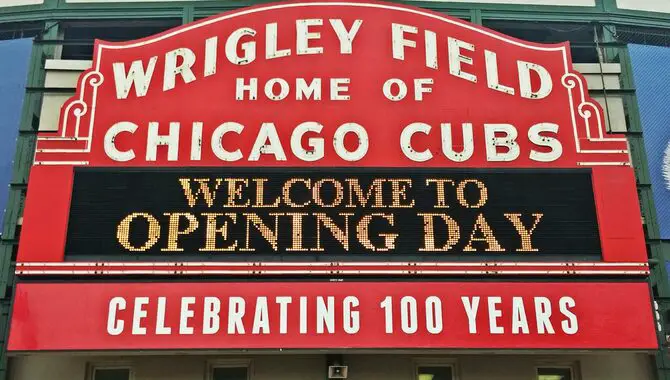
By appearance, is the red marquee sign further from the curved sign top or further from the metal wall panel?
the metal wall panel

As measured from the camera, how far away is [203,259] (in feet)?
38.3

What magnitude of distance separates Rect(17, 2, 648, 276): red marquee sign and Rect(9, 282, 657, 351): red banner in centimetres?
29

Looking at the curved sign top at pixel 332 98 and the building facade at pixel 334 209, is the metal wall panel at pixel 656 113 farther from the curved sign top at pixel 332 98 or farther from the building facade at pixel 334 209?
the curved sign top at pixel 332 98

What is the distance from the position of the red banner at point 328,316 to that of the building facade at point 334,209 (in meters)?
0.03

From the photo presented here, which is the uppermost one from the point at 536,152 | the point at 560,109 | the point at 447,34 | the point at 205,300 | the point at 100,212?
the point at 447,34

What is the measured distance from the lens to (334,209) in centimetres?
1191

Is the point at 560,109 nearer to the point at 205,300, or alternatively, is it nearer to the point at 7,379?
the point at 205,300

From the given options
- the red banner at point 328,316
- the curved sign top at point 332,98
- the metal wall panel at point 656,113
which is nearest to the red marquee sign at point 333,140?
the curved sign top at point 332,98

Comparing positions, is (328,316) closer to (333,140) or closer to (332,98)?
(333,140)

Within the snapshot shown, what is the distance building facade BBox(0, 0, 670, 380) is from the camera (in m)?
11.5

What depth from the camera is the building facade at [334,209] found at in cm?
1148

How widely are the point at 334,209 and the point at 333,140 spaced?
4.37 ft

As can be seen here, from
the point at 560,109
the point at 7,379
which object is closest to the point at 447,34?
the point at 560,109

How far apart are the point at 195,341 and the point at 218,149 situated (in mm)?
2963
